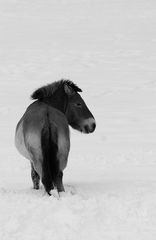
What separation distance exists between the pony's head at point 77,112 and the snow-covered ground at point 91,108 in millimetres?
930

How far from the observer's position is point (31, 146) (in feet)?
25.2

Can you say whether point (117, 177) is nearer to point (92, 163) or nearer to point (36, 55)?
point (92, 163)

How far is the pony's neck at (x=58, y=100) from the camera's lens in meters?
9.04

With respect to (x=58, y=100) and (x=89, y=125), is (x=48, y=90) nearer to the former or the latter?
(x=58, y=100)

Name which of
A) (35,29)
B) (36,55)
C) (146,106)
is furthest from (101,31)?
(146,106)

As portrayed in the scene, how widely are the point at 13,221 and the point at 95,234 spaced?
0.92 m

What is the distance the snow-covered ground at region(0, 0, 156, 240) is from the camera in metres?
6.29

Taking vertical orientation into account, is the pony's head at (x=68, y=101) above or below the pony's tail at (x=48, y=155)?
above

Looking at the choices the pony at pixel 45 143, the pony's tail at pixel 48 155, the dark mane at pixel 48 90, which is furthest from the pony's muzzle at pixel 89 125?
the pony's tail at pixel 48 155

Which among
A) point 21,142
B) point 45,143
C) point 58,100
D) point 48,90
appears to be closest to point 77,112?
point 58,100

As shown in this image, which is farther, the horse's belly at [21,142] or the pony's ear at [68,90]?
the pony's ear at [68,90]

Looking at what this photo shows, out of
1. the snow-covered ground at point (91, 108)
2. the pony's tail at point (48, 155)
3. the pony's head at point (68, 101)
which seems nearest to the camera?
the snow-covered ground at point (91, 108)

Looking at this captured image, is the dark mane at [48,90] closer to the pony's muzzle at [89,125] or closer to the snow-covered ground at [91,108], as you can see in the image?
the pony's muzzle at [89,125]

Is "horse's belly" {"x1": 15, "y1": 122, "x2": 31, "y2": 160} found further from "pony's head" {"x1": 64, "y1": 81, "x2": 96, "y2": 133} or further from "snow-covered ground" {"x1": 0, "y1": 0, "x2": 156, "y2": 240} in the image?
"pony's head" {"x1": 64, "y1": 81, "x2": 96, "y2": 133}
